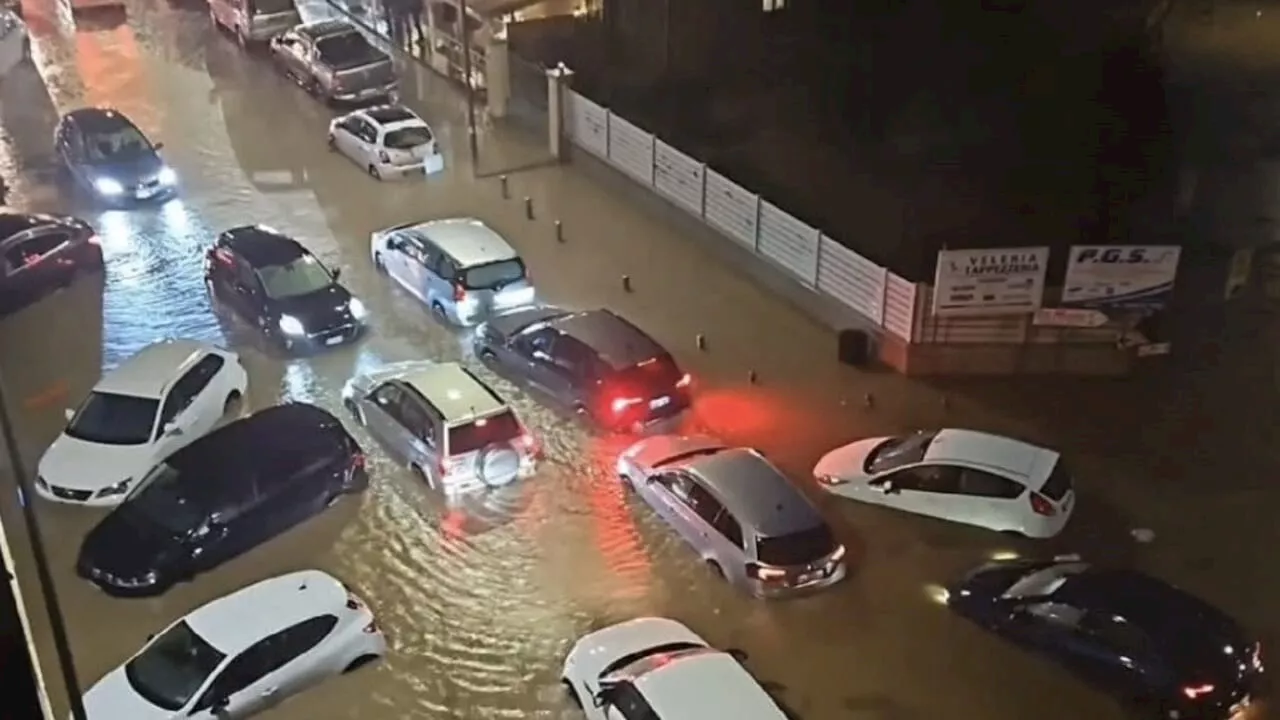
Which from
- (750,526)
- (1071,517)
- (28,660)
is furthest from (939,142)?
(28,660)

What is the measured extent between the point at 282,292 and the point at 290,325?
0.68ft

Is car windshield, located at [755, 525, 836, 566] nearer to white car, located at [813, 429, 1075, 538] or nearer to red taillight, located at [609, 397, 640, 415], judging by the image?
white car, located at [813, 429, 1075, 538]

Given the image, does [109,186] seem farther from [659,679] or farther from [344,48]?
[659,679]

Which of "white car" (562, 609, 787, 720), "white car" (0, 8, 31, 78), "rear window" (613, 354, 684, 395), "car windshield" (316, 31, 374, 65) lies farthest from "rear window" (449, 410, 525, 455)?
"white car" (0, 8, 31, 78)

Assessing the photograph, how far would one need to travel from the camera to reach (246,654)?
4641 millimetres

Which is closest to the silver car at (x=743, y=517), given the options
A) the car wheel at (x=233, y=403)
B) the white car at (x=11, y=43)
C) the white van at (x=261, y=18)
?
the car wheel at (x=233, y=403)

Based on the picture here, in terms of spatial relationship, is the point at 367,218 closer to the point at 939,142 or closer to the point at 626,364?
the point at 626,364

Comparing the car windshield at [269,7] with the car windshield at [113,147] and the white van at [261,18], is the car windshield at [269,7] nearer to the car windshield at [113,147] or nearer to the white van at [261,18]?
the white van at [261,18]

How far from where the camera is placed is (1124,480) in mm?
5754

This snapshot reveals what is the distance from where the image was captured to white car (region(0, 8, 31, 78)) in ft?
32.2

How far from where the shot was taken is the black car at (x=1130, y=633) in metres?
4.64

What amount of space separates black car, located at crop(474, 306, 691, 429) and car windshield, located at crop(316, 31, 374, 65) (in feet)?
11.9

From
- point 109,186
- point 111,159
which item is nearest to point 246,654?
point 109,186

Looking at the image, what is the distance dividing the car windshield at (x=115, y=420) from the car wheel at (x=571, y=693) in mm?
2237
